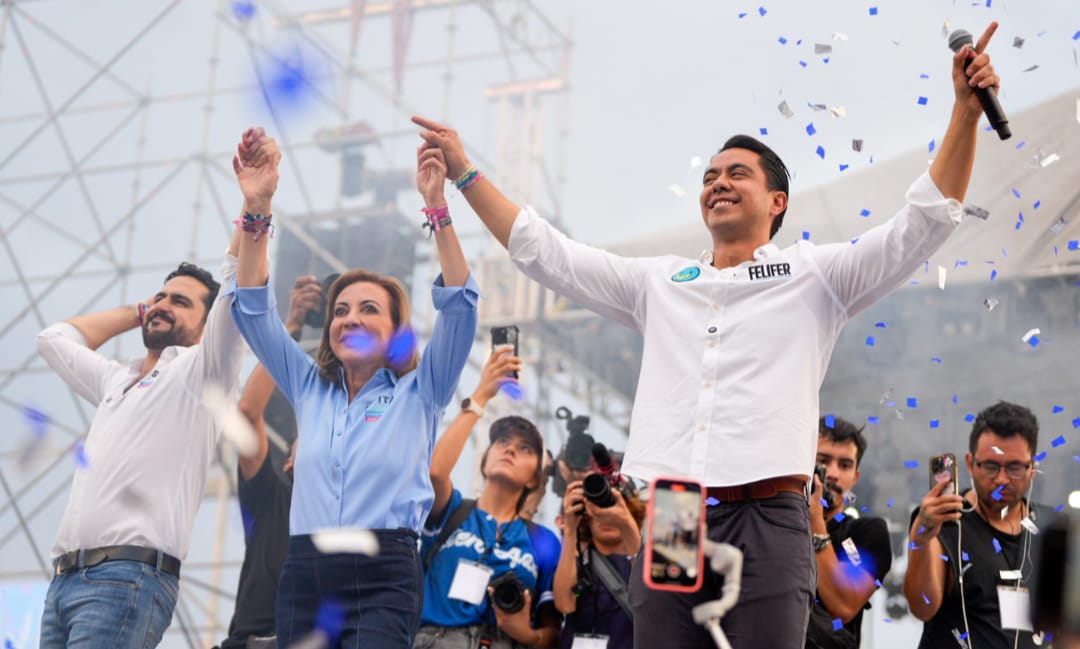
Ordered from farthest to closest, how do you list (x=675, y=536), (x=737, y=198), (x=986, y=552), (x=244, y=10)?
(x=244, y=10)
(x=986, y=552)
(x=737, y=198)
(x=675, y=536)

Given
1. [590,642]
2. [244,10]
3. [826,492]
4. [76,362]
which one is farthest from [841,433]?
[244,10]

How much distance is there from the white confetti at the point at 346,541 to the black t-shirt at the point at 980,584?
138 centimetres

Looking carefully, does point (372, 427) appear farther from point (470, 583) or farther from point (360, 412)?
point (470, 583)

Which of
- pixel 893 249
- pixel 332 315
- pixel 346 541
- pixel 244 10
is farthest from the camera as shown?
pixel 244 10

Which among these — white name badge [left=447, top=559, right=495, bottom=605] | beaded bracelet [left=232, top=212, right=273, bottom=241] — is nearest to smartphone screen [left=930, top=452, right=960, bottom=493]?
white name badge [left=447, top=559, right=495, bottom=605]

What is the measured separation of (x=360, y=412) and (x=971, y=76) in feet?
4.35

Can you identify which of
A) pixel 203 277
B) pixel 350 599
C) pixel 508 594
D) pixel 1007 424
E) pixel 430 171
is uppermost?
pixel 430 171

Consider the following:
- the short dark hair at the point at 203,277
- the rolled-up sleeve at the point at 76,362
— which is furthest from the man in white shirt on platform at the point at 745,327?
the rolled-up sleeve at the point at 76,362

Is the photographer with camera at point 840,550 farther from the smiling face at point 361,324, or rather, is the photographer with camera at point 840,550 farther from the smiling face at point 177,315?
the smiling face at point 177,315

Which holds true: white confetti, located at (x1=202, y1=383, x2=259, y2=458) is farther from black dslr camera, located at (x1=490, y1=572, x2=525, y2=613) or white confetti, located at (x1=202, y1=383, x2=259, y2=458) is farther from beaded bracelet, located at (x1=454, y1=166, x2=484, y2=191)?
beaded bracelet, located at (x1=454, y1=166, x2=484, y2=191)

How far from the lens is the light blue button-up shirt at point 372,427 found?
2424 millimetres

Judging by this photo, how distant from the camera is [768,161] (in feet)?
7.08

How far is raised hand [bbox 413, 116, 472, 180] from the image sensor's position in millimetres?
2174

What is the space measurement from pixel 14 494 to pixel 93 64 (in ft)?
9.21
